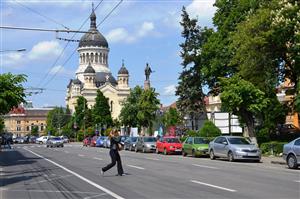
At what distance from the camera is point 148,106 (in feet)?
240

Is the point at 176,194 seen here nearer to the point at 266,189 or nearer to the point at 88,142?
the point at 266,189

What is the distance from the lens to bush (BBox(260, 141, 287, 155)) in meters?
33.2

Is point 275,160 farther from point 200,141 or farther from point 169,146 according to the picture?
point 169,146

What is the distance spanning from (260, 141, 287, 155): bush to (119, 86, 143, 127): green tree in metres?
41.3

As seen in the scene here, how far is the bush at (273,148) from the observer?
33250mm

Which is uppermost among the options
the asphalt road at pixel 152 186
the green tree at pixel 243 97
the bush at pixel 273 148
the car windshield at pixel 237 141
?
the green tree at pixel 243 97

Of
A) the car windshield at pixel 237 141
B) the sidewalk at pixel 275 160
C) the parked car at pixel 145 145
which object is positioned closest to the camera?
the sidewalk at pixel 275 160

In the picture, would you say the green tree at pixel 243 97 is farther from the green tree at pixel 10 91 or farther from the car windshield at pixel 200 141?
the green tree at pixel 10 91

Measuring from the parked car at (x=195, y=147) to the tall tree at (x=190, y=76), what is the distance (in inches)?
886

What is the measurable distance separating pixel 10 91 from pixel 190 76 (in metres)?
A: 30.4

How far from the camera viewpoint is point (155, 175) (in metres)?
19.4

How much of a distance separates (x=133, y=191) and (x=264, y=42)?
20.6 meters

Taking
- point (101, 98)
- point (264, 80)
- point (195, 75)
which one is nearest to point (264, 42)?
point (264, 80)

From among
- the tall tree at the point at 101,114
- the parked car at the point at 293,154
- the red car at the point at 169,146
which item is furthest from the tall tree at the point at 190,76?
the tall tree at the point at 101,114
